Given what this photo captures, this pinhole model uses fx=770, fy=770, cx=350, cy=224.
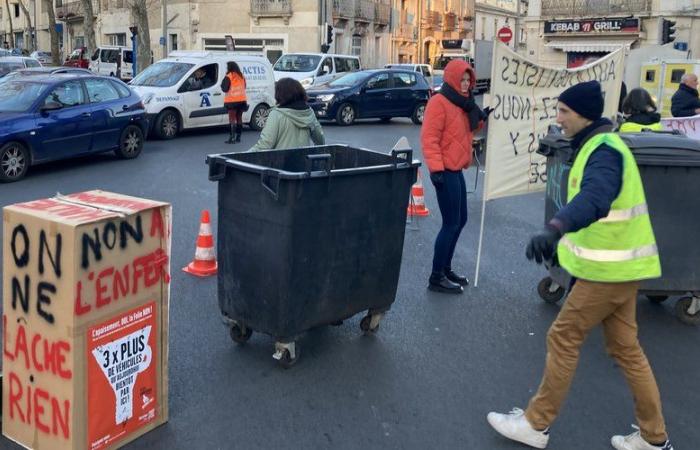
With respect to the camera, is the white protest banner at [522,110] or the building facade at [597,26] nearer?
the white protest banner at [522,110]

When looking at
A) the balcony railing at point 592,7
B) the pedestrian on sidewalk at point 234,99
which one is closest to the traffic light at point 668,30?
the pedestrian on sidewalk at point 234,99

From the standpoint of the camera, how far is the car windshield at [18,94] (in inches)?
447

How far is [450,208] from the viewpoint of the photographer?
6.10 metres

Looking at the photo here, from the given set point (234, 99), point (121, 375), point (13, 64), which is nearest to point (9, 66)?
point (13, 64)

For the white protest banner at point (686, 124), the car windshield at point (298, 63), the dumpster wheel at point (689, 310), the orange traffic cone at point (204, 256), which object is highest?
the car windshield at point (298, 63)

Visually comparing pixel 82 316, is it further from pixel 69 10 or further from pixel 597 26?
pixel 69 10

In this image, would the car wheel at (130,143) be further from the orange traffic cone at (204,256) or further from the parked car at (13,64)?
the parked car at (13,64)

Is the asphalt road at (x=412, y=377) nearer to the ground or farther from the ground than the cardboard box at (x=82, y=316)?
nearer to the ground

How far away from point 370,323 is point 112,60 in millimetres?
33715

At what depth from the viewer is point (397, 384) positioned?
4.61m

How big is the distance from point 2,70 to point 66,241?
20.4 meters

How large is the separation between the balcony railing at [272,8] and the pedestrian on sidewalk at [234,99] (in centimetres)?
2758

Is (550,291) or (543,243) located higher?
(543,243)

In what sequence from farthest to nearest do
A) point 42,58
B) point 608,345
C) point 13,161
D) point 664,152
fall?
point 42,58, point 13,161, point 664,152, point 608,345
